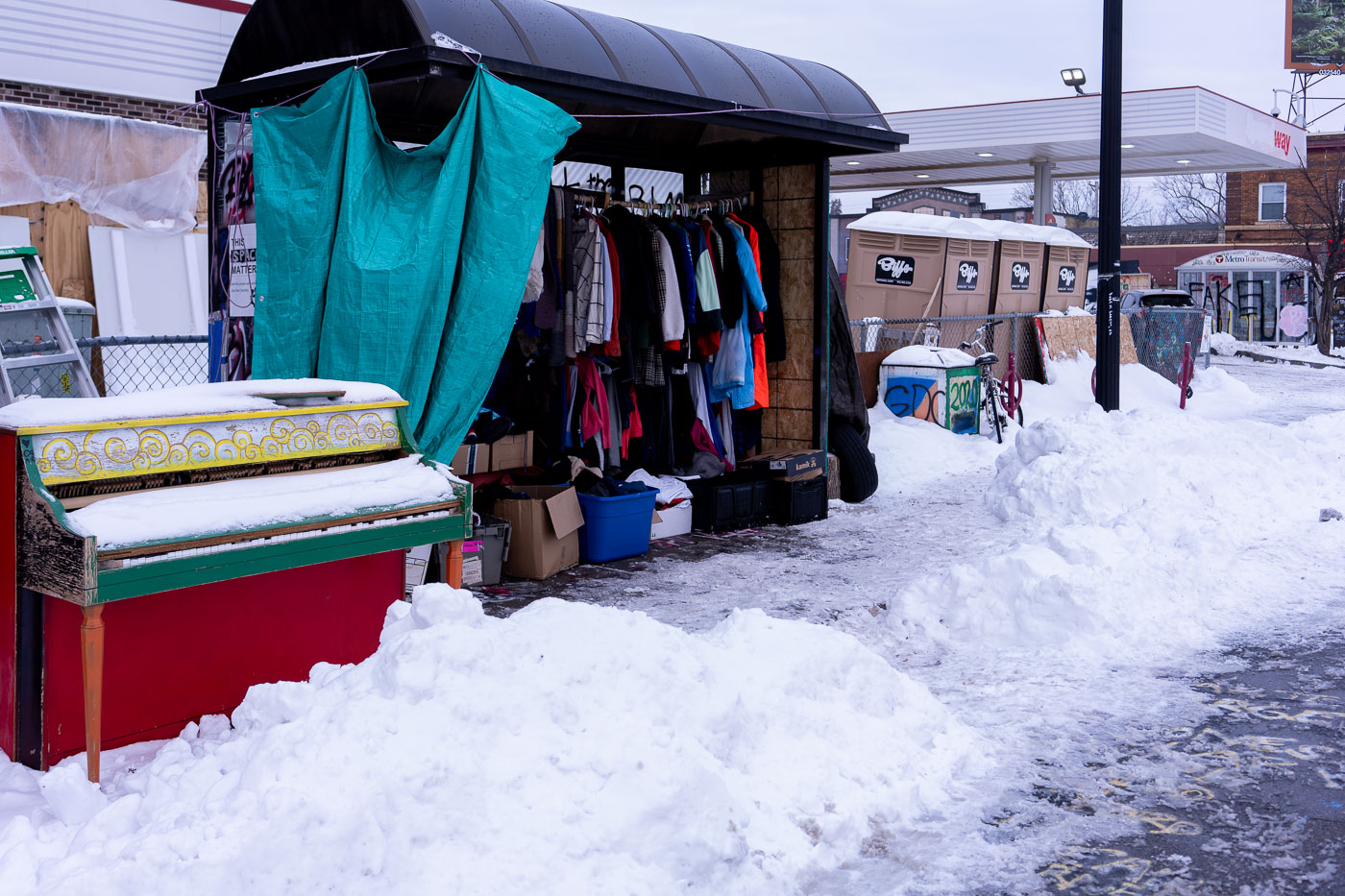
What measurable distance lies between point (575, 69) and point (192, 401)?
3.88 m

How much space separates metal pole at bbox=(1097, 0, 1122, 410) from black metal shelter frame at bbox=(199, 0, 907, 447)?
8.73 ft

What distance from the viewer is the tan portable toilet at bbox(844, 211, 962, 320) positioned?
16781 mm

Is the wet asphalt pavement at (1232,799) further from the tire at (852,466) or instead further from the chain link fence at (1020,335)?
the chain link fence at (1020,335)

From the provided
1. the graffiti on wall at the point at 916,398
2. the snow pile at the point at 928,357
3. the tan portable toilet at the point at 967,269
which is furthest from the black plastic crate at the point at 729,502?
the tan portable toilet at the point at 967,269

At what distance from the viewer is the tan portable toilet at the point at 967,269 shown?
1708cm

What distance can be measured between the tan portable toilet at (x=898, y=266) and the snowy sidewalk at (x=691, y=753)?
1048 cm

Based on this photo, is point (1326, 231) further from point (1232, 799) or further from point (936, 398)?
point (1232, 799)

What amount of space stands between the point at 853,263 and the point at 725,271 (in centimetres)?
815

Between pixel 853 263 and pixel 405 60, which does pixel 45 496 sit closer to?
pixel 405 60

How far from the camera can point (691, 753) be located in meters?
3.71

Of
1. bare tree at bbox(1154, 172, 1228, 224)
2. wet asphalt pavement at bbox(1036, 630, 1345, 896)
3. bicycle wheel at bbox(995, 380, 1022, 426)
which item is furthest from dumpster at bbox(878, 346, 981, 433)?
bare tree at bbox(1154, 172, 1228, 224)

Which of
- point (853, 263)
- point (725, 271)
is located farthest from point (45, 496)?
point (853, 263)

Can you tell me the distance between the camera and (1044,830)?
3893 mm

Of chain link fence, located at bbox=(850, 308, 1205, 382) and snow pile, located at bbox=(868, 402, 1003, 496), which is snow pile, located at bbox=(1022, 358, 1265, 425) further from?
snow pile, located at bbox=(868, 402, 1003, 496)
